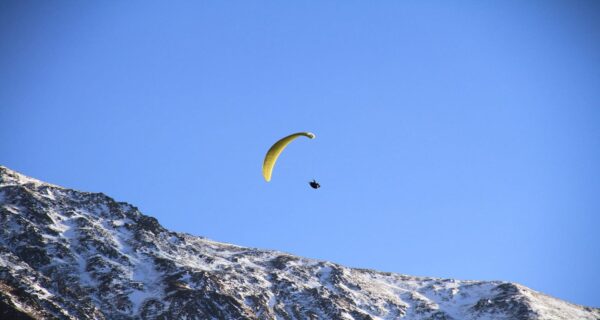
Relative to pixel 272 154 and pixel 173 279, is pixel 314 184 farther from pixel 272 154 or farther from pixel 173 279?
pixel 173 279

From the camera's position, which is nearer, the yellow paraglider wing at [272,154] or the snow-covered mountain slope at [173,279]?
the yellow paraglider wing at [272,154]

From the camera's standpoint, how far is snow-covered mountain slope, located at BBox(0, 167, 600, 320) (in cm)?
10406

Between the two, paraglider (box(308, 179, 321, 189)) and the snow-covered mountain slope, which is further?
the snow-covered mountain slope

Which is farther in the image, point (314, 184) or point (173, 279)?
point (173, 279)

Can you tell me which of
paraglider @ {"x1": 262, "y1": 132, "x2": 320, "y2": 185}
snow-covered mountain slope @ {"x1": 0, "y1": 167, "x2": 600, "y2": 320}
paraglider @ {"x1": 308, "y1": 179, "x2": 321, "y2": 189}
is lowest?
paraglider @ {"x1": 308, "y1": 179, "x2": 321, "y2": 189}

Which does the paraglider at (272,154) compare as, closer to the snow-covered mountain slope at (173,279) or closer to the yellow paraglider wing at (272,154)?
the yellow paraglider wing at (272,154)

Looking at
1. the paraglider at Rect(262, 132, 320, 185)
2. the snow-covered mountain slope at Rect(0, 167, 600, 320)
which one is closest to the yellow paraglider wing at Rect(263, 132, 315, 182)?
the paraglider at Rect(262, 132, 320, 185)

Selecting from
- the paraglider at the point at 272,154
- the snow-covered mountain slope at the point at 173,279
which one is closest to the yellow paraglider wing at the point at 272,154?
the paraglider at the point at 272,154

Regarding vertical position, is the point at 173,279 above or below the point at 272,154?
above

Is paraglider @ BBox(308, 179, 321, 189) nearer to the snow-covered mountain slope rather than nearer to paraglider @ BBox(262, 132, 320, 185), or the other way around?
paraglider @ BBox(262, 132, 320, 185)

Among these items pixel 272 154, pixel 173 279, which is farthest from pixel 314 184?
pixel 173 279

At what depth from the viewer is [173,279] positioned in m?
115

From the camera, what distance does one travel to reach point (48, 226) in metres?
120

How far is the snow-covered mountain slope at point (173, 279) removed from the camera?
104 metres
